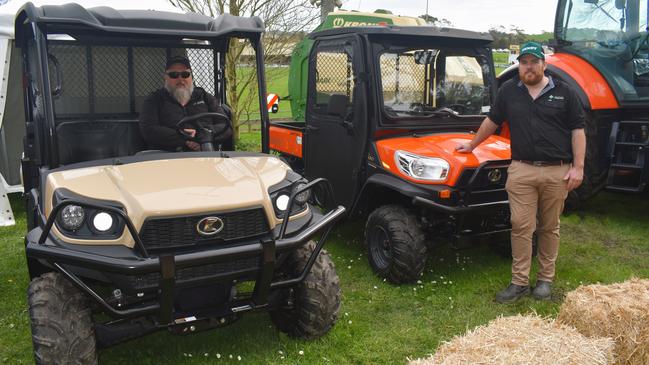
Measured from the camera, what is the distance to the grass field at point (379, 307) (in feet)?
11.5

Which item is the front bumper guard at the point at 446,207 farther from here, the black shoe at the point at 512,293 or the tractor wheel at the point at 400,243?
the black shoe at the point at 512,293

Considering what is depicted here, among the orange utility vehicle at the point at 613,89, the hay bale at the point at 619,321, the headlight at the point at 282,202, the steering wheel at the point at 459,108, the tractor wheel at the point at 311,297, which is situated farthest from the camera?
the orange utility vehicle at the point at 613,89

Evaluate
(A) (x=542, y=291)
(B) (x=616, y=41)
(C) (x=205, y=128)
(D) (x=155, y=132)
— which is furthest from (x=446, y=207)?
(B) (x=616, y=41)

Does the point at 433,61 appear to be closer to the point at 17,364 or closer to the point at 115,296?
the point at 115,296

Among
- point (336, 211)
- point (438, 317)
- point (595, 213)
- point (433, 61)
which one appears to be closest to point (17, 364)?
point (336, 211)

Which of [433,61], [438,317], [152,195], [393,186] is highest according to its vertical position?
[433,61]

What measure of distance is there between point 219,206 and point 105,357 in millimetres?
1335

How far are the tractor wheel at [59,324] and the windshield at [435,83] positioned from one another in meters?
2.83

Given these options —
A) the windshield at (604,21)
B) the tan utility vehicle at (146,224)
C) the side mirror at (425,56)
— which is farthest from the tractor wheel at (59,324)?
the windshield at (604,21)

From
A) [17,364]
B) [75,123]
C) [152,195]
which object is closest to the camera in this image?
[152,195]

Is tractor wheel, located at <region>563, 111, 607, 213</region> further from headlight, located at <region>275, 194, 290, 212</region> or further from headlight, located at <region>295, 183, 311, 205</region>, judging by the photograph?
headlight, located at <region>275, 194, 290, 212</region>

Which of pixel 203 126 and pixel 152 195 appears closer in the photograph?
pixel 152 195

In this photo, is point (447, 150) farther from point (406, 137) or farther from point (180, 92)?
point (180, 92)

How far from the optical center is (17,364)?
3.35 metres
